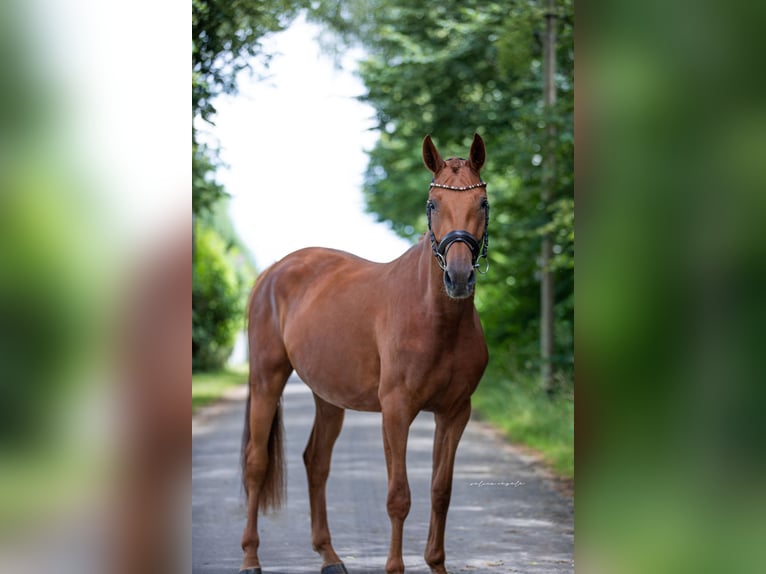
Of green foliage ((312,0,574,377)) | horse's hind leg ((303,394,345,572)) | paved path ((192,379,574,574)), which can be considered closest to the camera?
horse's hind leg ((303,394,345,572))

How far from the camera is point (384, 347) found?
4.62 meters

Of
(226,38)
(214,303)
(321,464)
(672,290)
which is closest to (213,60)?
(226,38)

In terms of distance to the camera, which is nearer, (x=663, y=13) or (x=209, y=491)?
(x=663, y=13)

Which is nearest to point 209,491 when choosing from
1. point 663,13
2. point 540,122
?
point 540,122

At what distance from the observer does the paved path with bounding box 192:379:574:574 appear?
17.8 ft

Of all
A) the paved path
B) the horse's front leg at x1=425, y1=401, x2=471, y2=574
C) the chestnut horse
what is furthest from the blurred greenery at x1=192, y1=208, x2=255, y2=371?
the horse's front leg at x1=425, y1=401, x2=471, y2=574

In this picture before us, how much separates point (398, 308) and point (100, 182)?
2287 mm

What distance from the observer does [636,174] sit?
7.76ft

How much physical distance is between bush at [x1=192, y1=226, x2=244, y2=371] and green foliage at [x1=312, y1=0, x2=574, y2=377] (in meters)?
5.26

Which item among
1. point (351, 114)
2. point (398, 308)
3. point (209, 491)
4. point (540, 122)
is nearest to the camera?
point (398, 308)

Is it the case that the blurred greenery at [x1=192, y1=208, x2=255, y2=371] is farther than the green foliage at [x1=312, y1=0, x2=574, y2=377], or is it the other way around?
the blurred greenery at [x1=192, y1=208, x2=255, y2=371]

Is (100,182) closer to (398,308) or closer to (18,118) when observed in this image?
(18,118)

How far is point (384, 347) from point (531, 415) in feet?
18.9

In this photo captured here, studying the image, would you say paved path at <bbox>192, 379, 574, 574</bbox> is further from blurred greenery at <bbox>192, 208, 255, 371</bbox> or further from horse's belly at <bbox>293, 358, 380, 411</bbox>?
blurred greenery at <bbox>192, 208, 255, 371</bbox>
